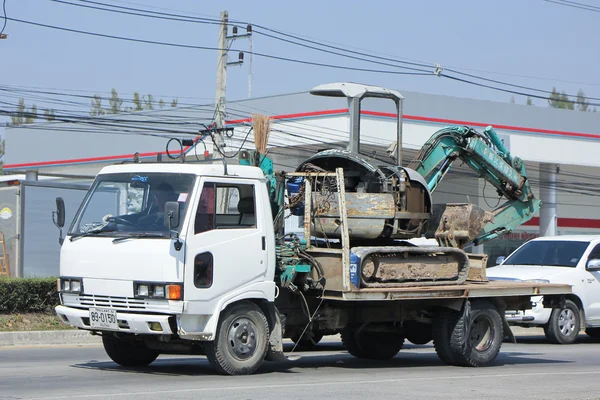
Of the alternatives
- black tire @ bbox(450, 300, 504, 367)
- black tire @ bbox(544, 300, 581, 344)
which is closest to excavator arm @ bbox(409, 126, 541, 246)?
black tire @ bbox(450, 300, 504, 367)

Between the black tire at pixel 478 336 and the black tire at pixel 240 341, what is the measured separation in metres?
2.92

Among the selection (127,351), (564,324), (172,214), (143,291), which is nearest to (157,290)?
(143,291)

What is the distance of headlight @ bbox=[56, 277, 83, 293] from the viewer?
10.9m

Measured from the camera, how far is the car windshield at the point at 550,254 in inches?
723

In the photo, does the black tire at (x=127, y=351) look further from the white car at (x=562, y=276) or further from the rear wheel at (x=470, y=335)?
the white car at (x=562, y=276)

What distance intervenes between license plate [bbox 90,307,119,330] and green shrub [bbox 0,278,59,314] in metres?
7.18

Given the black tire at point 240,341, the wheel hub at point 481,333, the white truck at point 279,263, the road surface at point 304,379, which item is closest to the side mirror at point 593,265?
the road surface at point 304,379

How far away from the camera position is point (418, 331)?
13.7 metres

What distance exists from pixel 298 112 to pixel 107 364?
20.7 m

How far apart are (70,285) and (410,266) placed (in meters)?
4.14

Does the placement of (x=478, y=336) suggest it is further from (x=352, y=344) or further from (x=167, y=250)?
(x=167, y=250)

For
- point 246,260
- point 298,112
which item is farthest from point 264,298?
point 298,112

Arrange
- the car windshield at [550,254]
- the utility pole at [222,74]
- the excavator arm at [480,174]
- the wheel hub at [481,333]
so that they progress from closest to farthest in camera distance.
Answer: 1. the wheel hub at [481,333]
2. the excavator arm at [480,174]
3. the car windshield at [550,254]
4. the utility pole at [222,74]

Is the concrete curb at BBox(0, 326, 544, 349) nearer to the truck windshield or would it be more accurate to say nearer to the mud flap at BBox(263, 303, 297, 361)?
the truck windshield
